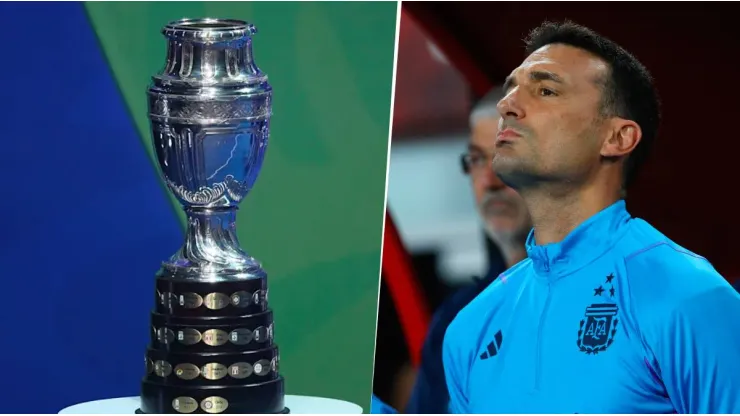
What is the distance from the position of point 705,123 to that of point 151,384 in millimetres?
1157

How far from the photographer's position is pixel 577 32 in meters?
3.31

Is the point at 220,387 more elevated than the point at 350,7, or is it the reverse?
the point at 350,7

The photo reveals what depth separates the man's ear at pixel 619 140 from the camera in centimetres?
321

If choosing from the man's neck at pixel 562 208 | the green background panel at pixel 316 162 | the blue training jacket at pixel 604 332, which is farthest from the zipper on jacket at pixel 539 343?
the green background panel at pixel 316 162

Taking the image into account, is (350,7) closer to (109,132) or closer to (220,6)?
(220,6)

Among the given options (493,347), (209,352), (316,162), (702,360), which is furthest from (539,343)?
(316,162)

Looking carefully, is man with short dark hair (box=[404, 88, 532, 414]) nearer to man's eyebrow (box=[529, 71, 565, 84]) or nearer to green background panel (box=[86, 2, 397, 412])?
man's eyebrow (box=[529, 71, 565, 84])

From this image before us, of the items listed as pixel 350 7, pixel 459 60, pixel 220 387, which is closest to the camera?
pixel 220 387

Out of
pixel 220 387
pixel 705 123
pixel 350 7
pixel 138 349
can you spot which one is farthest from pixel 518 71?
pixel 138 349

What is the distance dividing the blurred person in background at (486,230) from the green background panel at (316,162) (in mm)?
341

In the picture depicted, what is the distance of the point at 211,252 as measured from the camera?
3.25m

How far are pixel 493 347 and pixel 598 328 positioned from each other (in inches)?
9.8

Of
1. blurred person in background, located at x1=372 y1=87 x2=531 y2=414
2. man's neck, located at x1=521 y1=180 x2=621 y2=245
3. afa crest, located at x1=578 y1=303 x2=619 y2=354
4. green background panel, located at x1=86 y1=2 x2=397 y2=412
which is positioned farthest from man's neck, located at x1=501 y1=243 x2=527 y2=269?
green background panel, located at x1=86 y1=2 x2=397 y2=412

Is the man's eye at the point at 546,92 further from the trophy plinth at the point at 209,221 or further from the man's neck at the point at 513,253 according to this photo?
the trophy plinth at the point at 209,221
